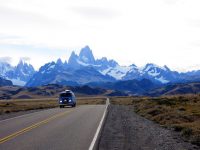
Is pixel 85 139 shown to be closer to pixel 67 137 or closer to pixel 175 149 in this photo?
pixel 67 137

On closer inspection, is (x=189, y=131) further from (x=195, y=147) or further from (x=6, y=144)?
(x=6, y=144)

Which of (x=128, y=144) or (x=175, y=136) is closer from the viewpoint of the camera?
(x=128, y=144)

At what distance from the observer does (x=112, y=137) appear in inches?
861

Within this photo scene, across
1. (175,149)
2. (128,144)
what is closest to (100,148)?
(128,144)

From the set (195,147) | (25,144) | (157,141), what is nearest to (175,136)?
(157,141)

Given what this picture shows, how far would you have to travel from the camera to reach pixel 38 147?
56.3 ft

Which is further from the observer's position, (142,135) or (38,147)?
(142,135)

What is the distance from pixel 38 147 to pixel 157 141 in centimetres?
611

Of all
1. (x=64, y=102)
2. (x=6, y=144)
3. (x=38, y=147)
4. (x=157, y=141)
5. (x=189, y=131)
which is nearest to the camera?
(x=38, y=147)

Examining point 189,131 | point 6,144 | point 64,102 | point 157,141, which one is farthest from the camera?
point 64,102

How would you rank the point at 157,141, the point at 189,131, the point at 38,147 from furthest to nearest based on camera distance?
the point at 189,131, the point at 157,141, the point at 38,147

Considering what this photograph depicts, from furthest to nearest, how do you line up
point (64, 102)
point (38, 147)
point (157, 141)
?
point (64, 102) → point (157, 141) → point (38, 147)

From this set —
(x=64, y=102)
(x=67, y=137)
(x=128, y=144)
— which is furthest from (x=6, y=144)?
(x=64, y=102)

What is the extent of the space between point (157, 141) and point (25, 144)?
6316 mm
